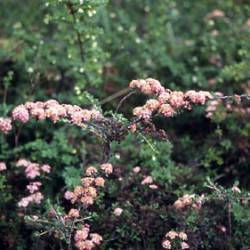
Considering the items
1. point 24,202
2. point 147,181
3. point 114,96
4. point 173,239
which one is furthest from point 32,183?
point 114,96

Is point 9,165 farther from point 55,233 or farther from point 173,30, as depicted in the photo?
point 173,30

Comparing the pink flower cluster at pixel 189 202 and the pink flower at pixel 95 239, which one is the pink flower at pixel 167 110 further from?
the pink flower at pixel 95 239

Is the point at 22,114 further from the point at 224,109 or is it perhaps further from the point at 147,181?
the point at 224,109

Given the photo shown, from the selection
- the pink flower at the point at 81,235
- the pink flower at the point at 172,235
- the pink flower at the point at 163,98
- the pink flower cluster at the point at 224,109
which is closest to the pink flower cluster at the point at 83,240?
the pink flower at the point at 81,235

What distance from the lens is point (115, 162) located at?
3.36 meters

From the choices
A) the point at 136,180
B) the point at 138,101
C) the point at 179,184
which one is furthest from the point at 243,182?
the point at 138,101

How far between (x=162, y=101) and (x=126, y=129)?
23 centimetres

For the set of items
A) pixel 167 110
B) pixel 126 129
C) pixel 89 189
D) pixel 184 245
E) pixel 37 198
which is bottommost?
pixel 184 245

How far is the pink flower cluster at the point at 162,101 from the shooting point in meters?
2.50

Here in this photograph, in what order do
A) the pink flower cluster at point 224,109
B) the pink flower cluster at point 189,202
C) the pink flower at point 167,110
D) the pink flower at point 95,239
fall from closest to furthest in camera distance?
Answer: the pink flower at point 167,110, the pink flower at point 95,239, the pink flower cluster at point 189,202, the pink flower cluster at point 224,109

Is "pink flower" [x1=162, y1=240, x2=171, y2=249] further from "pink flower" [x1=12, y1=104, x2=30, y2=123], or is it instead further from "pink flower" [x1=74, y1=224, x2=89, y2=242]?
"pink flower" [x1=12, y1=104, x2=30, y2=123]

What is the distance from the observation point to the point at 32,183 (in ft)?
9.96

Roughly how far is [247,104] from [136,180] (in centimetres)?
106

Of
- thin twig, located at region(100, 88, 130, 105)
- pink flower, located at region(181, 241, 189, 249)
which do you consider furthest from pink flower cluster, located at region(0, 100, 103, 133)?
thin twig, located at region(100, 88, 130, 105)
